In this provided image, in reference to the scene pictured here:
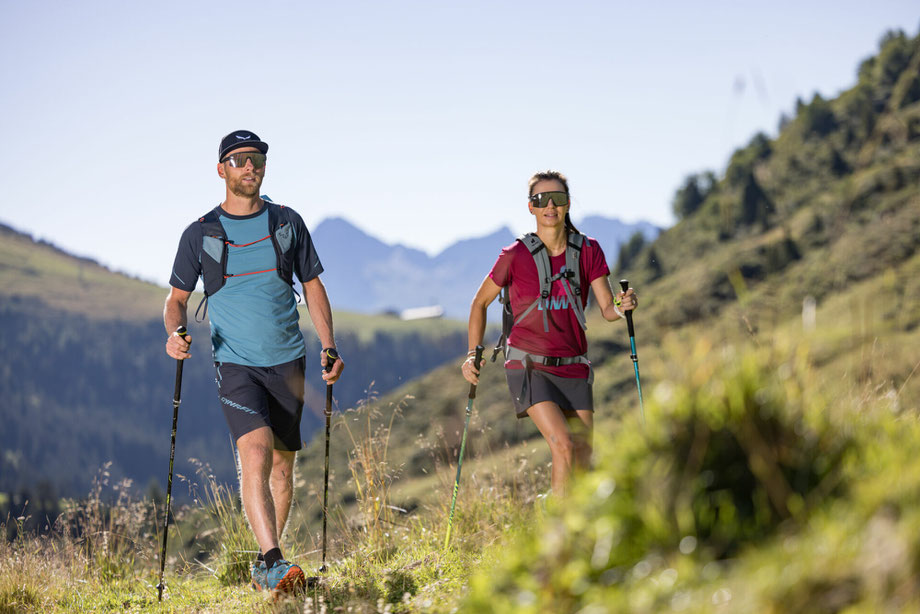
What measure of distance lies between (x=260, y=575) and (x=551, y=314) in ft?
8.24

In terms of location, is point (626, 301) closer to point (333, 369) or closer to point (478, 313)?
point (478, 313)

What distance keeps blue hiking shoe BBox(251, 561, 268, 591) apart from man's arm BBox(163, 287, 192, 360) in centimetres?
147

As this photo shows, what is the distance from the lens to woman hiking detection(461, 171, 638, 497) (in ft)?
17.9

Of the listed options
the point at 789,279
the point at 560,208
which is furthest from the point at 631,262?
the point at 560,208

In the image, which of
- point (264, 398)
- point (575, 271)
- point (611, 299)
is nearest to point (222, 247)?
point (264, 398)

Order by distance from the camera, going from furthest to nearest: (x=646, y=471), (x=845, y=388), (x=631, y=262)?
(x=631, y=262) < (x=845, y=388) < (x=646, y=471)

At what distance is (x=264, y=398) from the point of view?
5.64m

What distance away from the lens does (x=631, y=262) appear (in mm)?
154500

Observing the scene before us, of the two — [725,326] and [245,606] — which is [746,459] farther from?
[245,606]

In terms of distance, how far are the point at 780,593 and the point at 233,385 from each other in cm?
428

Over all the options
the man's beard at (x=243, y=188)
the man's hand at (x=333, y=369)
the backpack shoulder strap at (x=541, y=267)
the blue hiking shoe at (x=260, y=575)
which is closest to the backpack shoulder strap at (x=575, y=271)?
the backpack shoulder strap at (x=541, y=267)

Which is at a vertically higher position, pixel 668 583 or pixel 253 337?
pixel 253 337

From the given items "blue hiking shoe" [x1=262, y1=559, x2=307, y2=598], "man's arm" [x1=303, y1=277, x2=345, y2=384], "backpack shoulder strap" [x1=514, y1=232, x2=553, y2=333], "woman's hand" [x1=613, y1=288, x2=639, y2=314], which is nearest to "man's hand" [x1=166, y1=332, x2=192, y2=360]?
"man's arm" [x1=303, y1=277, x2=345, y2=384]

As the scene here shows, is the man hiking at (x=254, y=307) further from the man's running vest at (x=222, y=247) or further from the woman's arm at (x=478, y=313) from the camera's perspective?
the woman's arm at (x=478, y=313)
